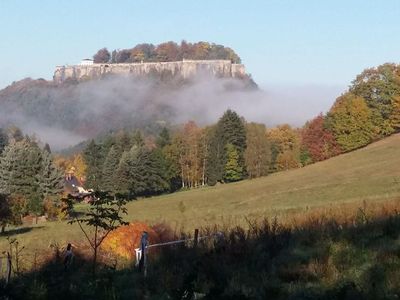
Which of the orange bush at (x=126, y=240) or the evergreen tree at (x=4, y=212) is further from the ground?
the orange bush at (x=126, y=240)

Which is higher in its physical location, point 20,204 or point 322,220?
point 322,220

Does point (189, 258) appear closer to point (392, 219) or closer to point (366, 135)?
point (392, 219)

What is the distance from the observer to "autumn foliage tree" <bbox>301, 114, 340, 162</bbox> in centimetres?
7925

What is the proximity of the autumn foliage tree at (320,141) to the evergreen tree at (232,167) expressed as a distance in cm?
996

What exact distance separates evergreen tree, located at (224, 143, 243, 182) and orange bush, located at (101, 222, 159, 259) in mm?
69316

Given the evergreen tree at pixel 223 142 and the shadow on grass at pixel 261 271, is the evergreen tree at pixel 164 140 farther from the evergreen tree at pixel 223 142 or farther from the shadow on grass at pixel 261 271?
the shadow on grass at pixel 261 271

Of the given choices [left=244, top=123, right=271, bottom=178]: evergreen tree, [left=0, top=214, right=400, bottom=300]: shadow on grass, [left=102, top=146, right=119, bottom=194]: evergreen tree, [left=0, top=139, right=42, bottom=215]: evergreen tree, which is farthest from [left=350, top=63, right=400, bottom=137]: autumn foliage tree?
[left=0, top=214, right=400, bottom=300]: shadow on grass

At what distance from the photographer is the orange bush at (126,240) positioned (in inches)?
513

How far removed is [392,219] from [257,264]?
318 centimetres

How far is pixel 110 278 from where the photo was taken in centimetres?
830

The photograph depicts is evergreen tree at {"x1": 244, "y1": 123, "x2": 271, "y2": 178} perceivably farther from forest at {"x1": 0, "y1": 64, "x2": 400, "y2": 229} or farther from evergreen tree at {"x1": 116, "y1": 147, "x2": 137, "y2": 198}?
evergreen tree at {"x1": 116, "y1": 147, "x2": 137, "y2": 198}

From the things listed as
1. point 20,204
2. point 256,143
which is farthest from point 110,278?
point 256,143

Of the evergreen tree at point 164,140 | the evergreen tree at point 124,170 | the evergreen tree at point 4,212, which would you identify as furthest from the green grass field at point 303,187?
the evergreen tree at point 164,140

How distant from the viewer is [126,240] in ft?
46.9
